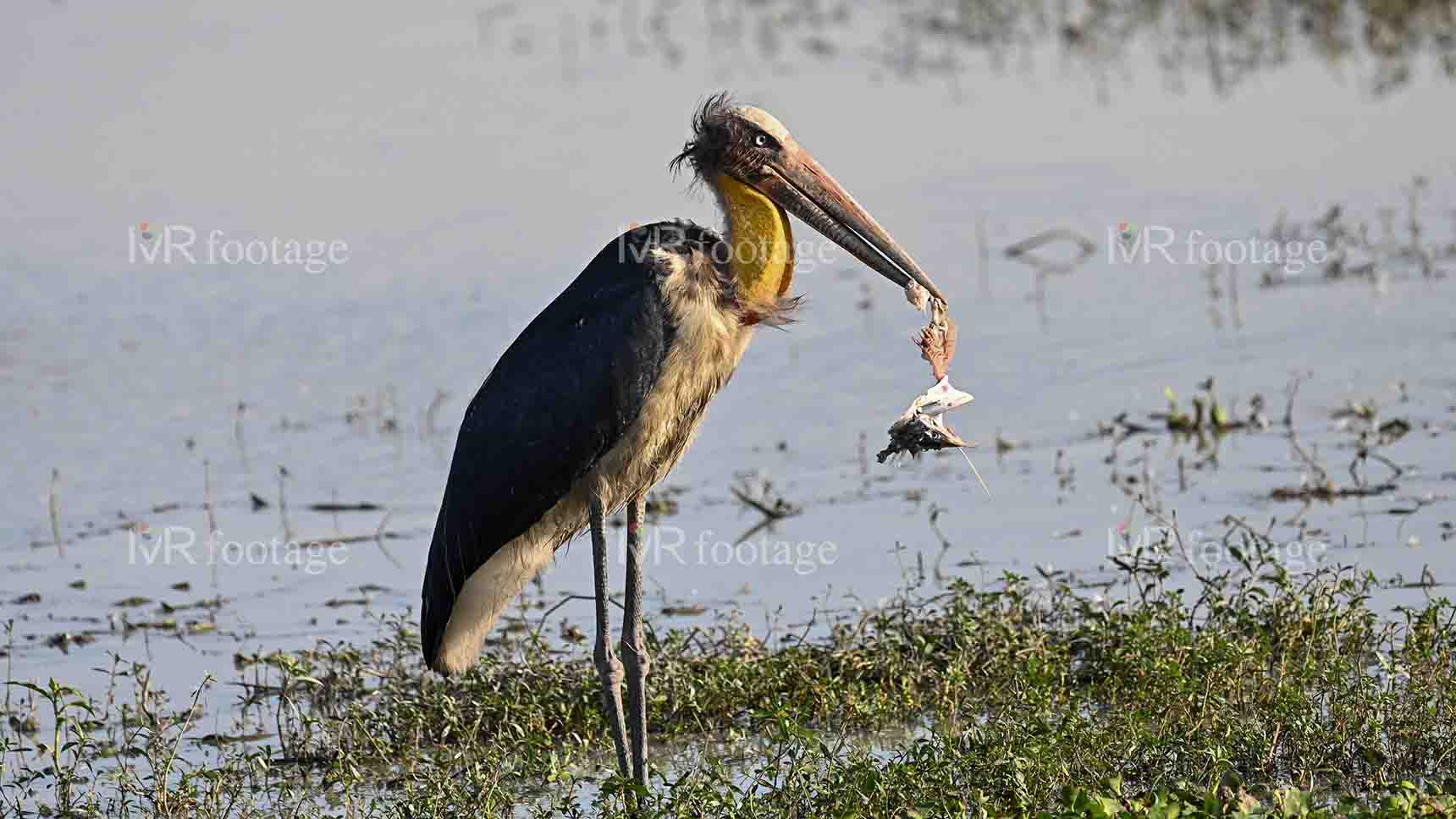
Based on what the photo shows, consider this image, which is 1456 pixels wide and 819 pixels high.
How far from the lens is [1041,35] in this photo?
53.7 feet

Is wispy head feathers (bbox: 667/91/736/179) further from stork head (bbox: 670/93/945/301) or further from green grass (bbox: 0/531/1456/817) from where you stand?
green grass (bbox: 0/531/1456/817)

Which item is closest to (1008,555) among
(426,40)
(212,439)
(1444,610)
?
(1444,610)

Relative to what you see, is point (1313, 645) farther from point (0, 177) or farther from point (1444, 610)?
point (0, 177)

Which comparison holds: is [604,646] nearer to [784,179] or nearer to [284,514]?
[784,179]

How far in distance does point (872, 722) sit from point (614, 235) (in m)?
6.86

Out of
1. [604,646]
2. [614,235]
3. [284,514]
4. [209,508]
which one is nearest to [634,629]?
[604,646]

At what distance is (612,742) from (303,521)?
2.87 meters

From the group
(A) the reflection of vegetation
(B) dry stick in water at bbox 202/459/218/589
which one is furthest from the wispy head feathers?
(A) the reflection of vegetation

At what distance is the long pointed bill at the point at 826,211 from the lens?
6.01m

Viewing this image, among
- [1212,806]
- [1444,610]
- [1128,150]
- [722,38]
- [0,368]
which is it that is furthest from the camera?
[722,38]

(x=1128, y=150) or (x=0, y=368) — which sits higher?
(x=1128, y=150)

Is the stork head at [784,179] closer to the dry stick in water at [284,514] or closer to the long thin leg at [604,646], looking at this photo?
the long thin leg at [604,646]

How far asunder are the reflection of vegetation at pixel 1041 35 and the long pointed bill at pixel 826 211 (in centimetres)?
936

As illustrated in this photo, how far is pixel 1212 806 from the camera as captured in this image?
15.1 ft
